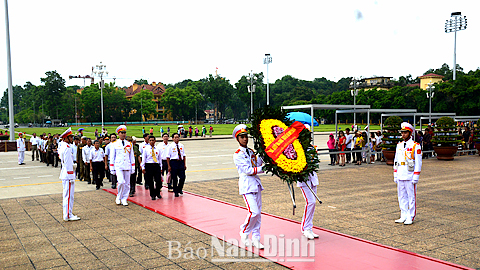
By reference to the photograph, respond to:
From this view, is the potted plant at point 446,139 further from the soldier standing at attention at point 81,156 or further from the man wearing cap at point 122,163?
the soldier standing at attention at point 81,156

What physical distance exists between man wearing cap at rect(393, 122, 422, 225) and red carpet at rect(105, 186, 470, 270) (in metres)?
1.80

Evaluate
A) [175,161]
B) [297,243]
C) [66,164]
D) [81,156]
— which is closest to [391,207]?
[297,243]

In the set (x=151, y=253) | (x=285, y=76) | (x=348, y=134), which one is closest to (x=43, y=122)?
(x=285, y=76)

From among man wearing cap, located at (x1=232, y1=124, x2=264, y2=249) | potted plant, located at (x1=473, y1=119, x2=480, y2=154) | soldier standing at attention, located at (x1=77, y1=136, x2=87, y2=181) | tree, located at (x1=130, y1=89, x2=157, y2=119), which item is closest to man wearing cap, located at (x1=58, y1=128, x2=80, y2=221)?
man wearing cap, located at (x1=232, y1=124, x2=264, y2=249)

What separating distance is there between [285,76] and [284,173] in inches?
6250

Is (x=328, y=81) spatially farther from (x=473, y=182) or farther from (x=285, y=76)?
(x=473, y=182)

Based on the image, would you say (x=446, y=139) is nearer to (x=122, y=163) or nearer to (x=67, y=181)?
(x=122, y=163)

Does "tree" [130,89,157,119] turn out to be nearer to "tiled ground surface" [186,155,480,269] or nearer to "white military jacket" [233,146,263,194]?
"tiled ground surface" [186,155,480,269]

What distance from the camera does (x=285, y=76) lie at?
161375 millimetres

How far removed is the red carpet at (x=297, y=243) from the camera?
547 centimetres

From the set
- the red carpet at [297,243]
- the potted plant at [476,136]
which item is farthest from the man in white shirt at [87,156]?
the potted plant at [476,136]

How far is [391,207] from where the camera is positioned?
9.34 meters

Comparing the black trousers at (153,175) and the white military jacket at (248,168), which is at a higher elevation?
the white military jacket at (248,168)

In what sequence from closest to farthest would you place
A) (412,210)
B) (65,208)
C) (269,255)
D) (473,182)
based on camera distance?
(269,255)
(412,210)
(65,208)
(473,182)
